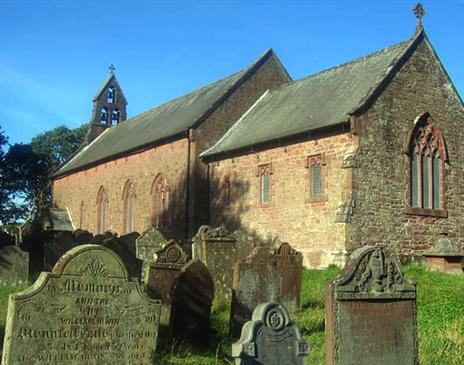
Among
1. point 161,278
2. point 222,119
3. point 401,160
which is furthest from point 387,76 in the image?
point 161,278

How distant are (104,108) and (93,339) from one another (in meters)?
43.1

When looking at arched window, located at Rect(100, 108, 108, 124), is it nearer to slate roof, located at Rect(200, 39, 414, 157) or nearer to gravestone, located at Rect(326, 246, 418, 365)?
slate roof, located at Rect(200, 39, 414, 157)

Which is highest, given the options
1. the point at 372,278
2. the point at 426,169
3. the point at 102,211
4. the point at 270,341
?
the point at 426,169

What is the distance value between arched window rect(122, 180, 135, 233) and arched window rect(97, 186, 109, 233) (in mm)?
2909

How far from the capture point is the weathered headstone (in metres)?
21.9

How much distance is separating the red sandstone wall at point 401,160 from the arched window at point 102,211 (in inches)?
827

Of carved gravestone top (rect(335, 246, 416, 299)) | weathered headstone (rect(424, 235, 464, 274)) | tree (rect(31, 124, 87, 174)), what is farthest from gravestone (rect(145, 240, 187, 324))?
tree (rect(31, 124, 87, 174))

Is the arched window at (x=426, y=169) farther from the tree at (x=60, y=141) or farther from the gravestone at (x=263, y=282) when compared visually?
the tree at (x=60, y=141)

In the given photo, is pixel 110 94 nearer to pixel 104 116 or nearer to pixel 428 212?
pixel 104 116

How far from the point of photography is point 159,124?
36.0 meters

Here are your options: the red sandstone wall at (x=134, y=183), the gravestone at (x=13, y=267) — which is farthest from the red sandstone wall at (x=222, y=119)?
the gravestone at (x=13, y=267)

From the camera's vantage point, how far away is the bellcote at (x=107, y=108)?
4834 cm

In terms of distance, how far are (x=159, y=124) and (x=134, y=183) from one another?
3717 millimetres

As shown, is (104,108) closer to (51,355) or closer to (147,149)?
(147,149)
